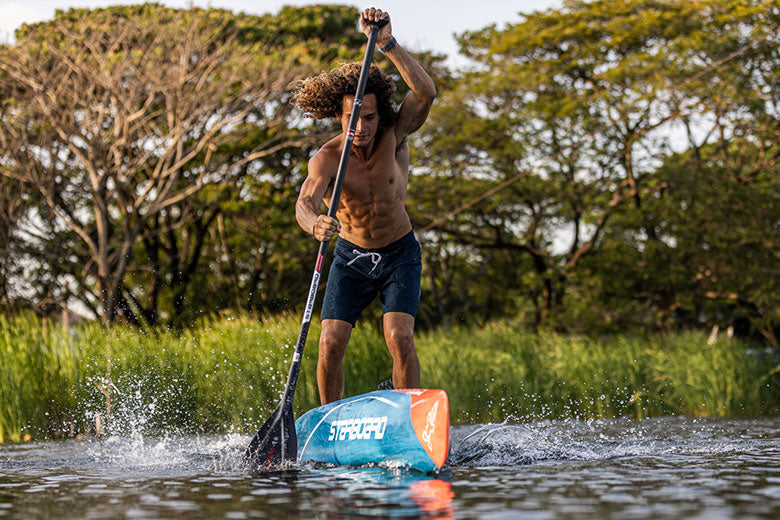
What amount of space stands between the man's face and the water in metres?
1.84

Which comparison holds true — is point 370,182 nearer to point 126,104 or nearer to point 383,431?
point 383,431

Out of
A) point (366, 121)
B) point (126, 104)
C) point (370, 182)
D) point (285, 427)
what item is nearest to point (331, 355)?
point (285, 427)

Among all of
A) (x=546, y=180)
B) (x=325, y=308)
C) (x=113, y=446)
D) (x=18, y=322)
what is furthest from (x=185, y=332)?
(x=546, y=180)

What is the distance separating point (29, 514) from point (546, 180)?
16516 millimetres

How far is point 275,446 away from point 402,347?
2.95 ft

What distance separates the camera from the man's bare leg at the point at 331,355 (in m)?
5.63

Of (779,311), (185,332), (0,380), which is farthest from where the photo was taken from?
(779,311)

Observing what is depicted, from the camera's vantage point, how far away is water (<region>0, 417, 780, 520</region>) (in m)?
3.47

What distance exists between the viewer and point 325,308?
18.8ft

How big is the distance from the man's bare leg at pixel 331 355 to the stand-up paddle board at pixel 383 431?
0.93 feet

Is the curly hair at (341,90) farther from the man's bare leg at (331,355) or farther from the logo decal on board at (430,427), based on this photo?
the logo decal on board at (430,427)

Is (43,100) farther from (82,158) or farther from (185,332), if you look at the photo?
(185,332)

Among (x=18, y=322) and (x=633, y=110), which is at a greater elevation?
(x=633, y=110)

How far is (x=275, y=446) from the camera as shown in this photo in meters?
5.15
